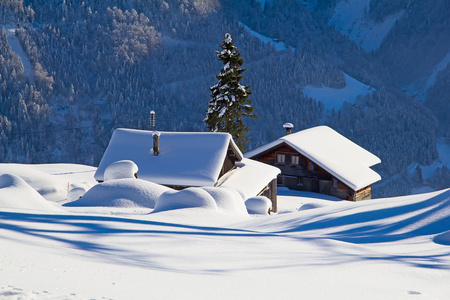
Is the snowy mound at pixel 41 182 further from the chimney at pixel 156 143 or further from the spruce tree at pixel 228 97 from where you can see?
the spruce tree at pixel 228 97

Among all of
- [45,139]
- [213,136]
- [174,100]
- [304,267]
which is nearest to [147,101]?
[174,100]

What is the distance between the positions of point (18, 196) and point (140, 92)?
158 metres

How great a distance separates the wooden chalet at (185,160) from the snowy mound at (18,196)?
458 inches

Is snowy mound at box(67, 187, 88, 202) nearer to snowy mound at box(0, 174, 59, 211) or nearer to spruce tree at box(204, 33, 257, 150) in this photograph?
snowy mound at box(0, 174, 59, 211)

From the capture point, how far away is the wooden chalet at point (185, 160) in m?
24.8

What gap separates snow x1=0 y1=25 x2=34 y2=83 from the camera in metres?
163

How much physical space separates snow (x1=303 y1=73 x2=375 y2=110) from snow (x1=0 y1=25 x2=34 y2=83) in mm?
96198

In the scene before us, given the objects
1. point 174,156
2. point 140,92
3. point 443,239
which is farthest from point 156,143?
point 140,92

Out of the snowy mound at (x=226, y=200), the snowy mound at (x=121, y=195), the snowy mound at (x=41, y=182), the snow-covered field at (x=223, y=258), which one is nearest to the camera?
the snow-covered field at (x=223, y=258)

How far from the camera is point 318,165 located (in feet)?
106

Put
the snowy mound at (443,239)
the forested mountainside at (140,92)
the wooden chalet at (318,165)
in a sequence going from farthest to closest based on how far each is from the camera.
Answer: the forested mountainside at (140,92) → the wooden chalet at (318,165) → the snowy mound at (443,239)

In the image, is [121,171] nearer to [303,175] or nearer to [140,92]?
[303,175]

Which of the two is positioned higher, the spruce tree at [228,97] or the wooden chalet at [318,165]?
the spruce tree at [228,97]

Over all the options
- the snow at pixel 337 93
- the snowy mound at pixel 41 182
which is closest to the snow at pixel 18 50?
the snow at pixel 337 93
